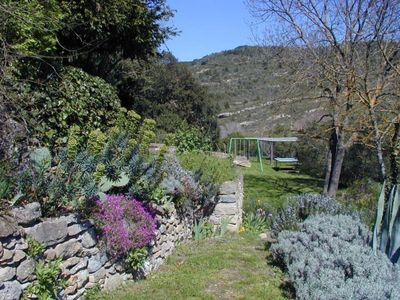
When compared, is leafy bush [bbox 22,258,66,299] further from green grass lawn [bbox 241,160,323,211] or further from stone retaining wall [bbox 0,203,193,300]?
green grass lawn [bbox 241,160,323,211]

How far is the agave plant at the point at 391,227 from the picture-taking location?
17.5 feet

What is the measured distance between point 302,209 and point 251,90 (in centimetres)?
3027

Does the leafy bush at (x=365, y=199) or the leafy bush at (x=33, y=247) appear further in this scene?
the leafy bush at (x=365, y=199)

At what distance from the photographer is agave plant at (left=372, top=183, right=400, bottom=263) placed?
5348mm

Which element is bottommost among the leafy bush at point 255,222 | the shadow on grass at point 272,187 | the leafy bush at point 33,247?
the shadow on grass at point 272,187

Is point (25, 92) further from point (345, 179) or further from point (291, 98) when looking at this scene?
point (345, 179)

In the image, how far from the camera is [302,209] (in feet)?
26.1

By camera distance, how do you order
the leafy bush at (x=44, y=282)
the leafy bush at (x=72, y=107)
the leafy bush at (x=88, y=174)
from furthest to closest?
the leafy bush at (x=72, y=107)
the leafy bush at (x=88, y=174)
the leafy bush at (x=44, y=282)

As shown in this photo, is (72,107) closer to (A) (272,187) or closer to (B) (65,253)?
(B) (65,253)

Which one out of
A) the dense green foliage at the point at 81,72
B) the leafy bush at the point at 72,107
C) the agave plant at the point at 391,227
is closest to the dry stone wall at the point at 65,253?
the dense green foliage at the point at 81,72

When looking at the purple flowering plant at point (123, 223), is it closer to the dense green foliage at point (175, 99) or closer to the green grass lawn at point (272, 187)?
the green grass lawn at point (272, 187)

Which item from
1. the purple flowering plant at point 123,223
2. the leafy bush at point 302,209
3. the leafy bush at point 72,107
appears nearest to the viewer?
the purple flowering plant at point 123,223

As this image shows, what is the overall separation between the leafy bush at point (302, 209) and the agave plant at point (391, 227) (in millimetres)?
1938

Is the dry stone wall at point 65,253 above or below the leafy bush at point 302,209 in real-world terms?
above
